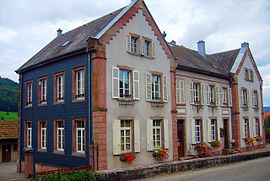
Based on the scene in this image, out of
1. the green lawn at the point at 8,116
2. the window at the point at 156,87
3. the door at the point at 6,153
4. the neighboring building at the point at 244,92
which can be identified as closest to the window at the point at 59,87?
the window at the point at 156,87

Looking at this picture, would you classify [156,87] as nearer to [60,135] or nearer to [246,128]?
[60,135]

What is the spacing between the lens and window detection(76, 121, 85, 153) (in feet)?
54.4

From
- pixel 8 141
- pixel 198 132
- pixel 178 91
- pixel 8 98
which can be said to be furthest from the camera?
pixel 8 98

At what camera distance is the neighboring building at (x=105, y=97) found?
628 inches

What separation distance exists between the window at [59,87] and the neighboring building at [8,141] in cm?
971

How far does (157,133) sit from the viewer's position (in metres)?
19.1

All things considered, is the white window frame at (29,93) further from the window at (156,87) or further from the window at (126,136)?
the window at (156,87)

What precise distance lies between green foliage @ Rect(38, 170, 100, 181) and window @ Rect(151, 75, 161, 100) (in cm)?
800

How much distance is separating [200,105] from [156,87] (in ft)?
18.2

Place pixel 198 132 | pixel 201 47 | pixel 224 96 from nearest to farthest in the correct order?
1. pixel 198 132
2. pixel 224 96
3. pixel 201 47

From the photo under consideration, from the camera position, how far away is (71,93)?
57.2 ft

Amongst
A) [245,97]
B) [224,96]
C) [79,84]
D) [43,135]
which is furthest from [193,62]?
[43,135]

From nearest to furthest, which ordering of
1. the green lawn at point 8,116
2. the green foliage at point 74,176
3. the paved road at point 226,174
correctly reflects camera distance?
1. the green foliage at point 74,176
2. the paved road at point 226,174
3. the green lawn at point 8,116

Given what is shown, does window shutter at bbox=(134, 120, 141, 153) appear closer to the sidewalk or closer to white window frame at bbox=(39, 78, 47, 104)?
the sidewalk
